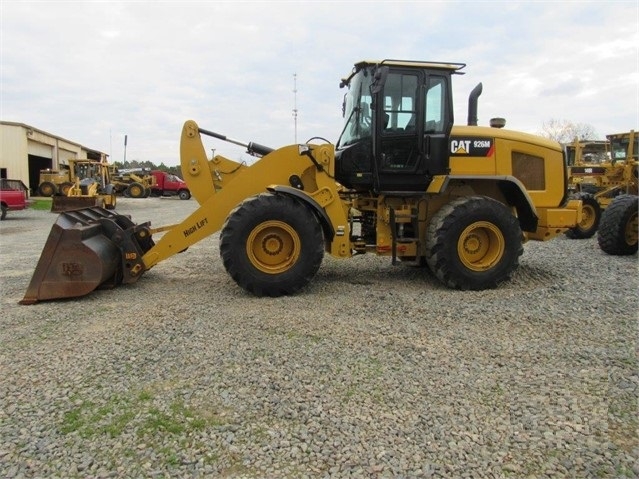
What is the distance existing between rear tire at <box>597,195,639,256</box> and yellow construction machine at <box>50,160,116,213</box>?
1356cm

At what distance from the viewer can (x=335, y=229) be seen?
6.14 metres

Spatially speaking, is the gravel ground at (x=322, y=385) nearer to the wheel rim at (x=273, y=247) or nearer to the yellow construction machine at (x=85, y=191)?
the wheel rim at (x=273, y=247)

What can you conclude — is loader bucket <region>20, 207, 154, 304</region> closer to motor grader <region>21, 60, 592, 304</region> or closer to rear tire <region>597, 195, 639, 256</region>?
motor grader <region>21, 60, 592, 304</region>

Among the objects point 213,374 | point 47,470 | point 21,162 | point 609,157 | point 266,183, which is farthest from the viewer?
point 21,162

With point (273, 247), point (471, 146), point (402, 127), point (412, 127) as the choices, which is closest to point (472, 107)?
point (471, 146)

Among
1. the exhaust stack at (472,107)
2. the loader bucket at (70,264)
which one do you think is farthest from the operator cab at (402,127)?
the loader bucket at (70,264)

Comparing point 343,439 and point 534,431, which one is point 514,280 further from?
point 343,439

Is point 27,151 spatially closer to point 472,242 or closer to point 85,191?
point 85,191

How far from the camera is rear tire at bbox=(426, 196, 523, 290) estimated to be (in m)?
6.09

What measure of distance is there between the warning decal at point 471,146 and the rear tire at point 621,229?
3.82 m

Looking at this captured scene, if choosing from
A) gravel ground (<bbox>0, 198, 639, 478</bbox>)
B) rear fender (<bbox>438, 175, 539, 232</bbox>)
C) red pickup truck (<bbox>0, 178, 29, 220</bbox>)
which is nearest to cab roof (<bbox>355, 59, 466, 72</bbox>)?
rear fender (<bbox>438, 175, 539, 232</bbox>)

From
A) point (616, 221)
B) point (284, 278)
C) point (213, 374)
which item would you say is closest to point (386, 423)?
point (213, 374)

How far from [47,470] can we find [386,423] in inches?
72.7

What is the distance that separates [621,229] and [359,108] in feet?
17.8
